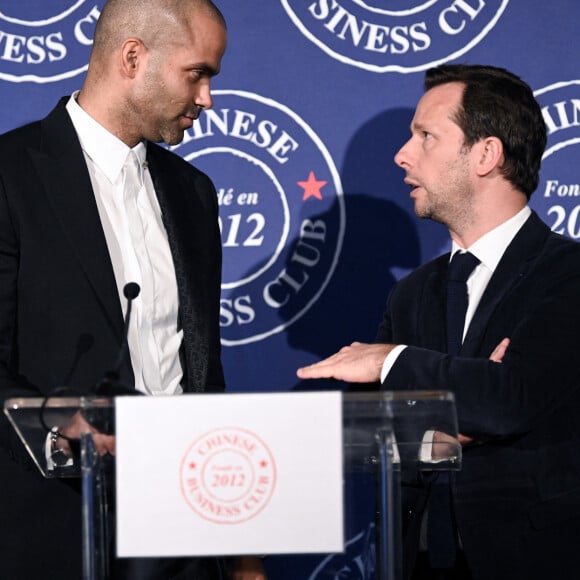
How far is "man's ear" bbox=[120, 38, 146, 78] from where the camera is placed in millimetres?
2562

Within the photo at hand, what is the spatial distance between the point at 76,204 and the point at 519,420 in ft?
3.53

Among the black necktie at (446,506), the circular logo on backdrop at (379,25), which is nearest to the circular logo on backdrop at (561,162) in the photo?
the circular logo on backdrop at (379,25)

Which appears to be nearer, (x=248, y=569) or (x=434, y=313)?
(x=248, y=569)

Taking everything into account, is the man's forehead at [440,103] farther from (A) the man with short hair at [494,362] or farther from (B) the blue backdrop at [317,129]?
(B) the blue backdrop at [317,129]

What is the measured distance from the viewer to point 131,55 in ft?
8.43

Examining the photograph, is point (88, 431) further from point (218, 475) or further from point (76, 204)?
point (76, 204)

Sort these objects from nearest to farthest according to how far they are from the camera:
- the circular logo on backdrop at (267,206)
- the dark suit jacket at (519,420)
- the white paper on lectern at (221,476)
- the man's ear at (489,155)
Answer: the white paper on lectern at (221,476) < the dark suit jacket at (519,420) < the man's ear at (489,155) < the circular logo on backdrop at (267,206)

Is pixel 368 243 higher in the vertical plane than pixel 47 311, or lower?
higher

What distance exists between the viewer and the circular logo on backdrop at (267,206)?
131 inches

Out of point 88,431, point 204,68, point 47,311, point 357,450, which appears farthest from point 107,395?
point 204,68

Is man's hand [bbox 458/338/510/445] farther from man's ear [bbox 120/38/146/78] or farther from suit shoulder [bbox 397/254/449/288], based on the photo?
man's ear [bbox 120/38/146/78]

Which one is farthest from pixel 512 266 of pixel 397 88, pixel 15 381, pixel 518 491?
pixel 15 381

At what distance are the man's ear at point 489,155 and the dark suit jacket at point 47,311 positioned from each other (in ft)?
3.41

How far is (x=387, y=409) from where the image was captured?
182 centimetres
